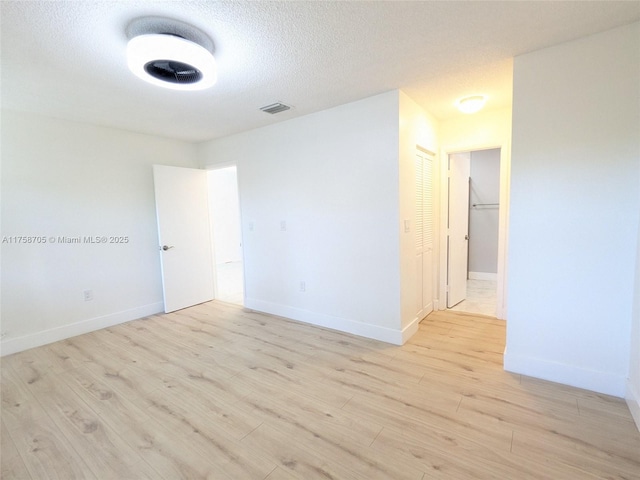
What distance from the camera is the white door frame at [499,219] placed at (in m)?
3.29

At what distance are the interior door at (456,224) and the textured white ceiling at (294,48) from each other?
100cm

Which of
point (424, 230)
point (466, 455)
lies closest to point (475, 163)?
point (424, 230)

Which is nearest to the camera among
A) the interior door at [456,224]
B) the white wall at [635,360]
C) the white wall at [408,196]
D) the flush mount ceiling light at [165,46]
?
the flush mount ceiling light at [165,46]

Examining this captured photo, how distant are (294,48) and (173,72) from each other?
87cm

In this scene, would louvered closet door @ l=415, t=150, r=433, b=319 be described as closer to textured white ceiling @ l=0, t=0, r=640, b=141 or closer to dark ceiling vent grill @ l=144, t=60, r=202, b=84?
textured white ceiling @ l=0, t=0, r=640, b=141

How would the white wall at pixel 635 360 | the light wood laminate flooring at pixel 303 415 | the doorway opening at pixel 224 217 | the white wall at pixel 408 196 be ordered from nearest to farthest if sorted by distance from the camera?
the light wood laminate flooring at pixel 303 415 → the white wall at pixel 635 360 → the white wall at pixel 408 196 → the doorway opening at pixel 224 217

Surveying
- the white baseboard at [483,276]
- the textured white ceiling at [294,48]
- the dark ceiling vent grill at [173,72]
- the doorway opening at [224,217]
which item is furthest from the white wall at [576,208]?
the doorway opening at [224,217]

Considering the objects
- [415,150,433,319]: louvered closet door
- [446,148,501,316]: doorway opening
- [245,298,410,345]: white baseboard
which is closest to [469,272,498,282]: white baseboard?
[446,148,501,316]: doorway opening

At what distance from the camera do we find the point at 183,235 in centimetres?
420

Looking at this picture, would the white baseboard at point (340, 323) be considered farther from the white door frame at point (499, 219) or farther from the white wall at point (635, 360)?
the white wall at point (635, 360)

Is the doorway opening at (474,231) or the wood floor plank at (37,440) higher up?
the doorway opening at (474,231)

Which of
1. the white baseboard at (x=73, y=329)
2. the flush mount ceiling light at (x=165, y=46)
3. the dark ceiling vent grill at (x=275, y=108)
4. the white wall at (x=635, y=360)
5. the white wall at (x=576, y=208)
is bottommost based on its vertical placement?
the white baseboard at (x=73, y=329)

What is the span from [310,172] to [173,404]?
8.29 ft

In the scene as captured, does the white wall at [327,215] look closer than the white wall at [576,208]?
No
